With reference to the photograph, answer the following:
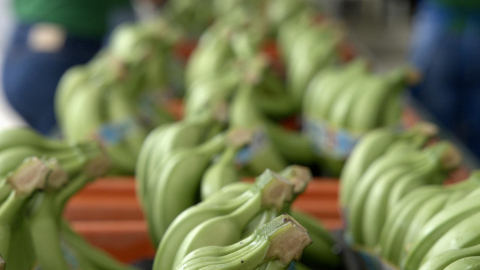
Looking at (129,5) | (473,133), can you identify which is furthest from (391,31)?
(129,5)

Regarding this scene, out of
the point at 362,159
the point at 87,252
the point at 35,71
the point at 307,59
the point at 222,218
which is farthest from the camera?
the point at 35,71

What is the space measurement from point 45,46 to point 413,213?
2.05 metres

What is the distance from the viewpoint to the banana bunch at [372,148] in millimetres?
1047

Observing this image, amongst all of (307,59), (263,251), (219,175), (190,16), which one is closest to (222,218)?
(263,251)

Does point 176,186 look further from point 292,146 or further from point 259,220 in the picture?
point 292,146

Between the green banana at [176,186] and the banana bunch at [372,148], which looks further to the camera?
the banana bunch at [372,148]

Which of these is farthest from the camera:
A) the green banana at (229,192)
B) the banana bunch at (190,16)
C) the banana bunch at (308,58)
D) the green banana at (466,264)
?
the banana bunch at (190,16)

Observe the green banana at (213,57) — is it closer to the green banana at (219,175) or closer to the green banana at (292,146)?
the green banana at (292,146)

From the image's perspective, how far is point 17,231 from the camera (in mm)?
714

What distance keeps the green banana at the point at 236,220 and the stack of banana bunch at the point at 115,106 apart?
80cm

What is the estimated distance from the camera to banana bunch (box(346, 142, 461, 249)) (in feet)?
2.91

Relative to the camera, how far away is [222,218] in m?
0.65

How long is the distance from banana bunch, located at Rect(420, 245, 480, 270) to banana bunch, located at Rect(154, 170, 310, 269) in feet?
0.68

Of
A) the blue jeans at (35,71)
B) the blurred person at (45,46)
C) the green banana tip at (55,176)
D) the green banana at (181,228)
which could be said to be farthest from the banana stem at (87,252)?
the blue jeans at (35,71)
